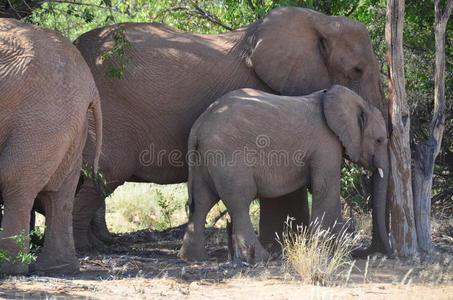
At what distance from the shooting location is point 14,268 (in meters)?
7.22

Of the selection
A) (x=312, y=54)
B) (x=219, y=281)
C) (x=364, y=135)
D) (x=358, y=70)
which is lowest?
(x=219, y=281)

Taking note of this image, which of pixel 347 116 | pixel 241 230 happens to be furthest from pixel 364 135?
pixel 241 230

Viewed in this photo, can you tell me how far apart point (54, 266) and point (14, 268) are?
1.71 ft

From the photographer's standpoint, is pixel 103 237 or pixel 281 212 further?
pixel 103 237

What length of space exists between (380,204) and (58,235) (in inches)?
138

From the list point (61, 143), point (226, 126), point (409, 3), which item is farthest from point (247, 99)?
point (409, 3)

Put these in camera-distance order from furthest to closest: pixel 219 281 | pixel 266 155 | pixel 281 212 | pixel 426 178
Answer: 1. pixel 281 212
2. pixel 426 178
3. pixel 266 155
4. pixel 219 281

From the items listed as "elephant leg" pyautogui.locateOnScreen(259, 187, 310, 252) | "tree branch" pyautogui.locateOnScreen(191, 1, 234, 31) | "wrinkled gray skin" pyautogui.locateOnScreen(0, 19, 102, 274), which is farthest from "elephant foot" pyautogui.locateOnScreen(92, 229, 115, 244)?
"tree branch" pyautogui.locateOnScreen(191, 1, 234, 31)

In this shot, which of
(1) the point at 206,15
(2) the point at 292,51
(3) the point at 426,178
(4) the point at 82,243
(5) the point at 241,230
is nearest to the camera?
(5) the point at 241,230

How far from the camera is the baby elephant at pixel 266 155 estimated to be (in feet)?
27.8

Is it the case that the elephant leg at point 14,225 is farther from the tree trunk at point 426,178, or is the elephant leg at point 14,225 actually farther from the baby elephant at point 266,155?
the tree trunk at point 426,178

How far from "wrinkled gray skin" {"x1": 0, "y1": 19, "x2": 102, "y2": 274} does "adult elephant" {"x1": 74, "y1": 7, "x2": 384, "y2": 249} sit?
1.54 metres

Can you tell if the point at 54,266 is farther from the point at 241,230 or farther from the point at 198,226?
the point at 241,230

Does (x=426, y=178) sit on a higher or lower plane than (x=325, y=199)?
higher
